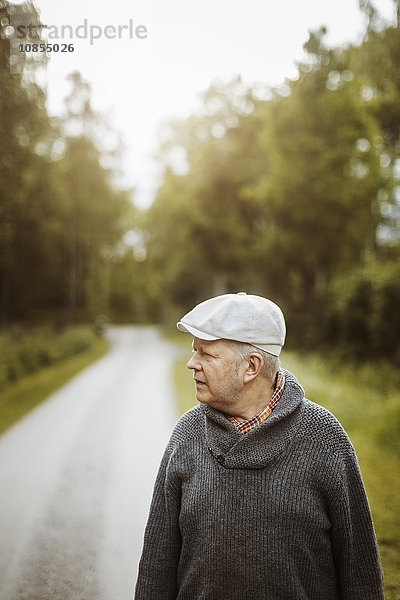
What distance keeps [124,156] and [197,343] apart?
63.6ft

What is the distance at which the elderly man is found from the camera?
166cm

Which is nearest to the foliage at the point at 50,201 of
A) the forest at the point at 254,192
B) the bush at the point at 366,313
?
the forest at the point at 254,192

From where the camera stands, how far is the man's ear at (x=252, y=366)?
1.77 meters

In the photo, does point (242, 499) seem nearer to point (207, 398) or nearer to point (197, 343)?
point (207, 398)

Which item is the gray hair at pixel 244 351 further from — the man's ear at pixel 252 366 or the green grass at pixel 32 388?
the green grass at pixel 32 388

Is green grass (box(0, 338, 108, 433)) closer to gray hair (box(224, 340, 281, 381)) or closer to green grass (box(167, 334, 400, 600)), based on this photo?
green grass (box(167, 334, 400, 600))

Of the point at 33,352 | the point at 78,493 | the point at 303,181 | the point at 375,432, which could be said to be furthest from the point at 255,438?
the point at 33,352

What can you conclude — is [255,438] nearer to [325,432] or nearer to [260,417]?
[260,417]

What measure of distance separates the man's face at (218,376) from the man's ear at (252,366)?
23mm

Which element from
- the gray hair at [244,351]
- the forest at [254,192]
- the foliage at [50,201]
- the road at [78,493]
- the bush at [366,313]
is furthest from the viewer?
the bush at [366,313]

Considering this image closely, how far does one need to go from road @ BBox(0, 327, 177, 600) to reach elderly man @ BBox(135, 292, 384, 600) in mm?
1750

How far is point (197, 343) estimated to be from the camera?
182cm

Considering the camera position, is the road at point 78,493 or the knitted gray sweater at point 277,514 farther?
the road at point 78,493

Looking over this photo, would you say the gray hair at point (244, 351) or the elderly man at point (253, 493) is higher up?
the gray hair at point (244, 351)
